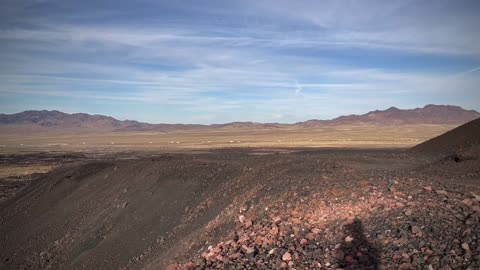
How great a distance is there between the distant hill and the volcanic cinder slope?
365 cm

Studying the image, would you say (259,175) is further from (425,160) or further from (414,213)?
(425,160)

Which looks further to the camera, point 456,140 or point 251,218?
point 456,140

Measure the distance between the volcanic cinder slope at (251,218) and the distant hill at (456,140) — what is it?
3.65m

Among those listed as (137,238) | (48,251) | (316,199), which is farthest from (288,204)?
(48,251)

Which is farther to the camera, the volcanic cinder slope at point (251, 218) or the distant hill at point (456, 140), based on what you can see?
the distant hill at point (456, 140)

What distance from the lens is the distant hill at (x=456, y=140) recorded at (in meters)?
19.9

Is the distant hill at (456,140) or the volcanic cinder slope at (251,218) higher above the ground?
the distant hill at (456,140)

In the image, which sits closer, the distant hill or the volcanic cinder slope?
the volcanic cinder slope

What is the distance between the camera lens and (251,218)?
8039 mm

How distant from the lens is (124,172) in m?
16.8

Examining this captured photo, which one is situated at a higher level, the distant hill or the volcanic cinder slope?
the distant hill

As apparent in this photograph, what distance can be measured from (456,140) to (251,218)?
1787 centimetres

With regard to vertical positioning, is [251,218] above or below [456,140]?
below

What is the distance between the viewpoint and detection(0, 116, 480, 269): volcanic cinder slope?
Answer: 5.87m
